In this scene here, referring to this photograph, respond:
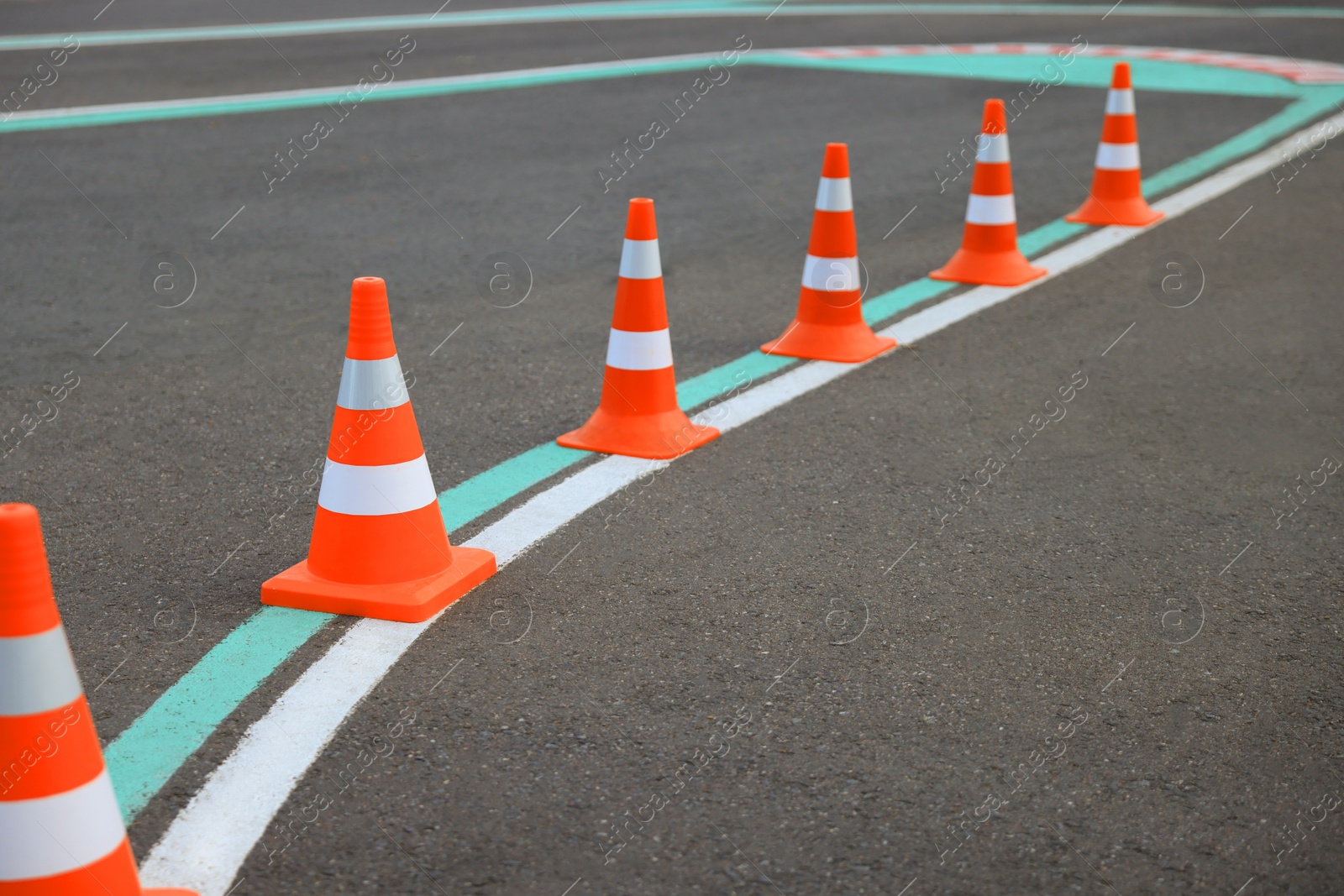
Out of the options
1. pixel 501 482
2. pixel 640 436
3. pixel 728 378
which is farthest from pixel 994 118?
pixel 501 482

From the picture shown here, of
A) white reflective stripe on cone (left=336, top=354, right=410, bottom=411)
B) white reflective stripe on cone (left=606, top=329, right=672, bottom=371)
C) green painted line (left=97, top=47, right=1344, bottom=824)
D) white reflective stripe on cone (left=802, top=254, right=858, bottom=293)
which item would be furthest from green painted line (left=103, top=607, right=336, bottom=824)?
white reflective stripe on cone (left=802, top=254, right=858, bottom=293)

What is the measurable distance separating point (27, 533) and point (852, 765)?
5.58ft

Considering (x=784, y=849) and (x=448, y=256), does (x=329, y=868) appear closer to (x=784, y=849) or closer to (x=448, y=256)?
(x=784, y=849)

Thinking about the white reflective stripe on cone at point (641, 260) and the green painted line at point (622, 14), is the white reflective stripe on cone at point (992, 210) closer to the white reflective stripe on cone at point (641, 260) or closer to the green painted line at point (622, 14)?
the white reflective stripe on cone at point (641, 260)

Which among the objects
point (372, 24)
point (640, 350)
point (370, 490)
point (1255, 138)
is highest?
point (372, 24)

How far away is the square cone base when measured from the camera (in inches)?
146

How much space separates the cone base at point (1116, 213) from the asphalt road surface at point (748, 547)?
322mm

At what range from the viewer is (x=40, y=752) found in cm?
231

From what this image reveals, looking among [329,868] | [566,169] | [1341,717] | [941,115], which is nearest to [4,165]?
[566,169]

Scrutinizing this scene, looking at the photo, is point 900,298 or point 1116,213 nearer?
point 900,298

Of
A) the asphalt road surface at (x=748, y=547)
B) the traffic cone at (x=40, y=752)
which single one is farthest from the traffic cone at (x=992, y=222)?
the traffic cone at (x=40, y=752)

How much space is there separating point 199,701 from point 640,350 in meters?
2.23

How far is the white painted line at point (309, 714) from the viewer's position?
2.71 meters

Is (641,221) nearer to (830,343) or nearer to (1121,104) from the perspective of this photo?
(830,343)
